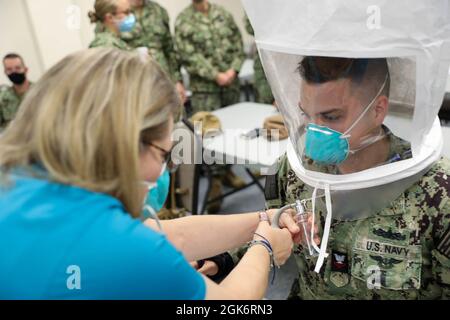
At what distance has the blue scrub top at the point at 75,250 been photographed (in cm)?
65

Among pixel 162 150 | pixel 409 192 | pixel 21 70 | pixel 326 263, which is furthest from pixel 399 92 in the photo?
pixel 21 70

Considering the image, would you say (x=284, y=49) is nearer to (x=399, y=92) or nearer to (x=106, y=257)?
(x=399, y=92)

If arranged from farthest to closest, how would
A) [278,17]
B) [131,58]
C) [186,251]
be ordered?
[186,251] < [278,17] < [131,58]

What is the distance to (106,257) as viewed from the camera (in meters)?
0.65

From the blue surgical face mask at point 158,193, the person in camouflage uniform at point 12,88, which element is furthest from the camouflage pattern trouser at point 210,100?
the blue surgical face mask at point 158,193

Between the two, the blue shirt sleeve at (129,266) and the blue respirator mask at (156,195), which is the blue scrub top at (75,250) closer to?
the blue shirt sleeve at (129,266)

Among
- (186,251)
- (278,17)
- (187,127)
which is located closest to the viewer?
(278,17)

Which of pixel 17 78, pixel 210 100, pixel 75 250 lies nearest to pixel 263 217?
pixel 75 250

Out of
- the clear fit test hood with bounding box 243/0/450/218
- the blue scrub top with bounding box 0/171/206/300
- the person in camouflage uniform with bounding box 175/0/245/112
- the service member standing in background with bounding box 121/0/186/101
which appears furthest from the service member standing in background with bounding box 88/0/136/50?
the blue scrub top with bounding box 0/171/206/300

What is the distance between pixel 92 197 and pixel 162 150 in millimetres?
172

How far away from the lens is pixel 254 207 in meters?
3.30

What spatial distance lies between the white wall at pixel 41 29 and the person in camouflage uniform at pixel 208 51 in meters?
0.67

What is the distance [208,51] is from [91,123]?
319 centimetres

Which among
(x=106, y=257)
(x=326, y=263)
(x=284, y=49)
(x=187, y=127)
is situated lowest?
(x=326, y=263)
